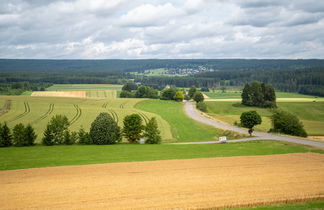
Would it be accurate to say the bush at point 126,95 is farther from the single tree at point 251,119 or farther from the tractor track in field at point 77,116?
the single tree at point 251,119

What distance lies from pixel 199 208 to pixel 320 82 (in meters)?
175

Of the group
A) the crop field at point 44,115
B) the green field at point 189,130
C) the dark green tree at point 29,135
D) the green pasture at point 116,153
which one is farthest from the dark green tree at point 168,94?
the dark green tree at point 29,135

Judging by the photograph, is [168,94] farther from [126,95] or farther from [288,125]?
[288,125]

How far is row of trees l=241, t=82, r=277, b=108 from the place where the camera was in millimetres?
116938

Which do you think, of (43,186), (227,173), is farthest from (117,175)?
(227,173)

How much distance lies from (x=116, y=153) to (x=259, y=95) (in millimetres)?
86073

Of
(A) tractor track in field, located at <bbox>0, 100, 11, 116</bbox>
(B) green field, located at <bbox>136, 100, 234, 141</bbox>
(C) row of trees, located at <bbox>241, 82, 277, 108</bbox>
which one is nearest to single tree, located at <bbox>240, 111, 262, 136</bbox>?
(B) green field, located at <bbox>136, 100, 234, 141</bbox>

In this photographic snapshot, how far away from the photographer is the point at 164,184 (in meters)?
25.6

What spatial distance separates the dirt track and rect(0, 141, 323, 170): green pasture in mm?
3502

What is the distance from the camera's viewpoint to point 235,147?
4878 cm

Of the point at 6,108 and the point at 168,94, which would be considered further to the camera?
the point at 168,94

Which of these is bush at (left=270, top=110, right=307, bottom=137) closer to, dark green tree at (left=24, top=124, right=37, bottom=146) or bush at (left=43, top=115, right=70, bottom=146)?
bush at (left=43, top=115, right=70, bottom=146)

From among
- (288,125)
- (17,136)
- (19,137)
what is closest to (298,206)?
(19,137)

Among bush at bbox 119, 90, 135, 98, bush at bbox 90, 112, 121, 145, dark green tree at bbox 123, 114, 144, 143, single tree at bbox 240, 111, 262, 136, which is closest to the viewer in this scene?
bush at bbox 90, 112, 121, 145
